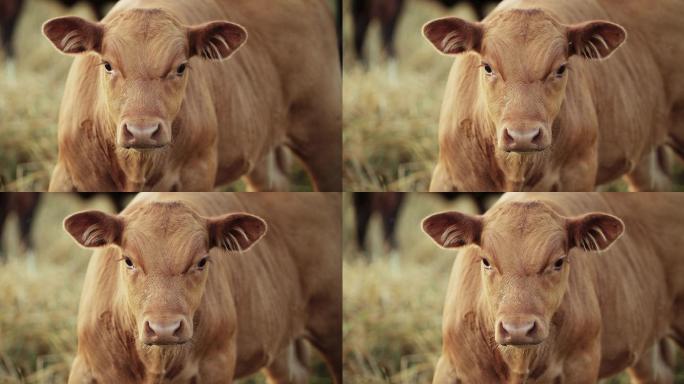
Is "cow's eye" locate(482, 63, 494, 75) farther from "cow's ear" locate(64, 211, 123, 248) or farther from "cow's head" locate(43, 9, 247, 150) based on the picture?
"cow's ear" locate(64, 211, 123, 248)

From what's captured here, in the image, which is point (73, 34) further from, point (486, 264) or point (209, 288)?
point (486, 264)

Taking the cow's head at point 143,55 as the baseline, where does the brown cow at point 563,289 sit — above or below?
below

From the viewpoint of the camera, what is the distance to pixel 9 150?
7.26 metres

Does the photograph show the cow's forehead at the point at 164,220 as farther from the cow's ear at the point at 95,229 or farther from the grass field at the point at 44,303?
the grass field at the point at 44,303

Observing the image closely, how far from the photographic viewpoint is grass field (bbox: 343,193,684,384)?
23.9 feet

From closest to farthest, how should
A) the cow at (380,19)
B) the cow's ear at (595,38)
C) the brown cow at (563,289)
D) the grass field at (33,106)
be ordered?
1. the brown cow at (563,289)
2. the cow's ear at (595,38)
3. the grass field at (33,106)
4. the cow at (380,19)

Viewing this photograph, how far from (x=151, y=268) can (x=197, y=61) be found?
935mm

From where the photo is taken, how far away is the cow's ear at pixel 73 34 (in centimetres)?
669

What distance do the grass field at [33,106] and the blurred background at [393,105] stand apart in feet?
0.94

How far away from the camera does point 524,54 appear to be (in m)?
6.71

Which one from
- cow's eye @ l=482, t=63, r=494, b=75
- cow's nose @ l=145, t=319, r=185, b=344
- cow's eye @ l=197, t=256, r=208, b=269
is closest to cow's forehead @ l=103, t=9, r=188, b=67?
cow's eye @ l=197, t=256, r=208, b=269

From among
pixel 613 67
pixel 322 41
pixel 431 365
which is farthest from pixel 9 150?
pixel 613 67

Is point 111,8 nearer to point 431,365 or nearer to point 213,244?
point 213,244

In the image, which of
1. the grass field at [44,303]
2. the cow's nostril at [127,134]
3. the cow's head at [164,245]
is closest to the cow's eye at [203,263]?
the cow's head at [164,245]
